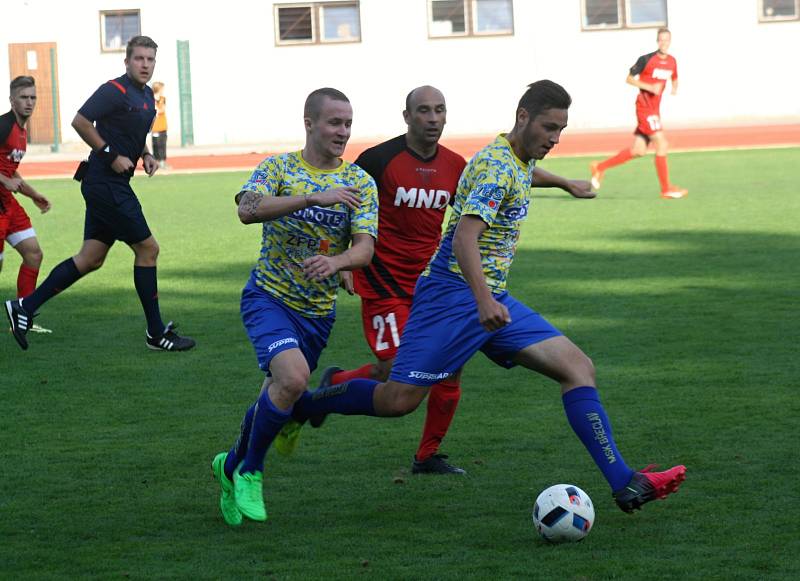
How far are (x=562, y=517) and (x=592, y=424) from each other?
483mm

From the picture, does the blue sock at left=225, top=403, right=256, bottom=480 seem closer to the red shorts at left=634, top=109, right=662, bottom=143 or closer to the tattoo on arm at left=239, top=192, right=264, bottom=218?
the tattoo on arm at left=239, top=192, right=264, bottom=218

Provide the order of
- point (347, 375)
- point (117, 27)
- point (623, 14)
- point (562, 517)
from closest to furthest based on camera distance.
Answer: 1. point (562, 517)
2. point (347, 375)
3. point (623, 14)
4. point (117, 27)

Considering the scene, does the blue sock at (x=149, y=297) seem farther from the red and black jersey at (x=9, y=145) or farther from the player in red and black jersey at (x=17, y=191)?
the red and black jersey at (x=9, y=145)

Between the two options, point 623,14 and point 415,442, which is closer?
point 415,442

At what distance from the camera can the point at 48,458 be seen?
686cm

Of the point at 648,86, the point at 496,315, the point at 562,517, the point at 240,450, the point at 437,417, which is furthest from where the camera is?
the point at 648,86

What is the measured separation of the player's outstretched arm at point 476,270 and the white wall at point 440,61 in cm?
3353

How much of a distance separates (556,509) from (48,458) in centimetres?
278

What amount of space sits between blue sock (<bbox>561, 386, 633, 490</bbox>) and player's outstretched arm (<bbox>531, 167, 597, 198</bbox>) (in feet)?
3.92

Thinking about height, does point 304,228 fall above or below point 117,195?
below

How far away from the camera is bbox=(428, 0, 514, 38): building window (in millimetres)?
39406

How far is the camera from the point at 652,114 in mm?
19719

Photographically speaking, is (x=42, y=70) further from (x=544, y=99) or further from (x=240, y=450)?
(x=544, y=99)

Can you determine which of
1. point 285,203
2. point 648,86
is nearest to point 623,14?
point 648,86
